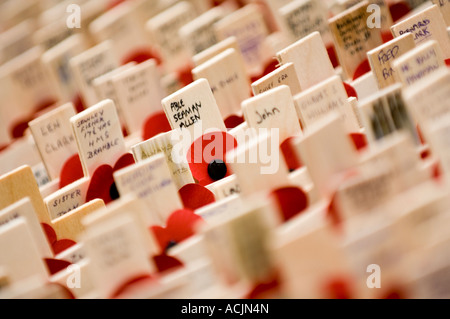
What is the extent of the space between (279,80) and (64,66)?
2.52ft

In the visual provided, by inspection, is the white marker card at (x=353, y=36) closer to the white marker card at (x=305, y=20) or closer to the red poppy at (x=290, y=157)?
the white marker card at (x=305, y=20)

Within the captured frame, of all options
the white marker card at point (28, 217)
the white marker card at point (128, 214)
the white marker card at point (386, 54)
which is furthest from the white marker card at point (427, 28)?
the white marker card at point (28, 217)

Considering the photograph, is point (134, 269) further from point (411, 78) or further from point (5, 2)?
point (5, 2)

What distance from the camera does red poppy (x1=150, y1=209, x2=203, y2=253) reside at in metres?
0.98

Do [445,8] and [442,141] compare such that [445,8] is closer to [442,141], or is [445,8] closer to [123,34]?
[442,141]

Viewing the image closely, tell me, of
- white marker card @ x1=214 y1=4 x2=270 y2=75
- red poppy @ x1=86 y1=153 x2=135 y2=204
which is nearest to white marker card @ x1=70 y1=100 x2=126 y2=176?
red poppy @ x1=86 y1=153 x2=135 y2=204

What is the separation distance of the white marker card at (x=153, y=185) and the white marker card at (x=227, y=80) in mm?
324

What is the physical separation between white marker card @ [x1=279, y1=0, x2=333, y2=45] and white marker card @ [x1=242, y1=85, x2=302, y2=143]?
1.41ft

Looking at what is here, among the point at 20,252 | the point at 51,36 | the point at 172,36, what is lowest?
the point at 20,252

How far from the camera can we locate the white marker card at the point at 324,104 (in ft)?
3.48

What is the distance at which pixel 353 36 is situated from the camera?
1.33 metres

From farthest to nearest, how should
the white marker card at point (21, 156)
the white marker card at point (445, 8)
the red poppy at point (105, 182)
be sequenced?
the white marker card at point (21, 156) → the white marker card at point (445, 8) → the red poppy at point (105, 182)

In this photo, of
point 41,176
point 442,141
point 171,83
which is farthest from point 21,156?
point 442,141
